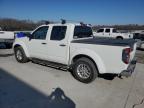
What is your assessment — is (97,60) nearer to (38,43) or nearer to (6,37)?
(38,43)

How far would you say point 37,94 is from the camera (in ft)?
15.8

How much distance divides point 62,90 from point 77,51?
1.35m

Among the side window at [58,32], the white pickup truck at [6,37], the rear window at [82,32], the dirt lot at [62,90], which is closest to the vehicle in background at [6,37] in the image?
the white pickup truck at [6,37]

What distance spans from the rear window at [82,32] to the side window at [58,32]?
0.42 meters

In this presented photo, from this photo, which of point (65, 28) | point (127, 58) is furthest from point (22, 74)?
point (127, 58)

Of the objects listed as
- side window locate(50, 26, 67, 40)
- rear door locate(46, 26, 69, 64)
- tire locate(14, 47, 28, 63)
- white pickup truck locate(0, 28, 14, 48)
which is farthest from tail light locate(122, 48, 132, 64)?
white pickup truck locate(0, 28, 14, 48)

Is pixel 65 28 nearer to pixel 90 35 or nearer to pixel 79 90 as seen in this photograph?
pixel 90 35

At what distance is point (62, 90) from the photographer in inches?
202

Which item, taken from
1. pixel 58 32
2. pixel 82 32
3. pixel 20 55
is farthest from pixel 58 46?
pixel 20 55

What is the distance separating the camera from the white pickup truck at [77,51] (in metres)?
4.95

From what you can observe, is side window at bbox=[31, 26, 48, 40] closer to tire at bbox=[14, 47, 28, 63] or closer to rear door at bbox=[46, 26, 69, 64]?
rear door at bbox=[46, 26, 69, 64]

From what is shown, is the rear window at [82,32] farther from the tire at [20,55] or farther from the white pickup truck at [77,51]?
the tire at [20,55]

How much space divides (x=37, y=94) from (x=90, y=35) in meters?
3.47

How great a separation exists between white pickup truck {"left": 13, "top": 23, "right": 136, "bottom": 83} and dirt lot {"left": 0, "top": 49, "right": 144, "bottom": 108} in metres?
0.48
